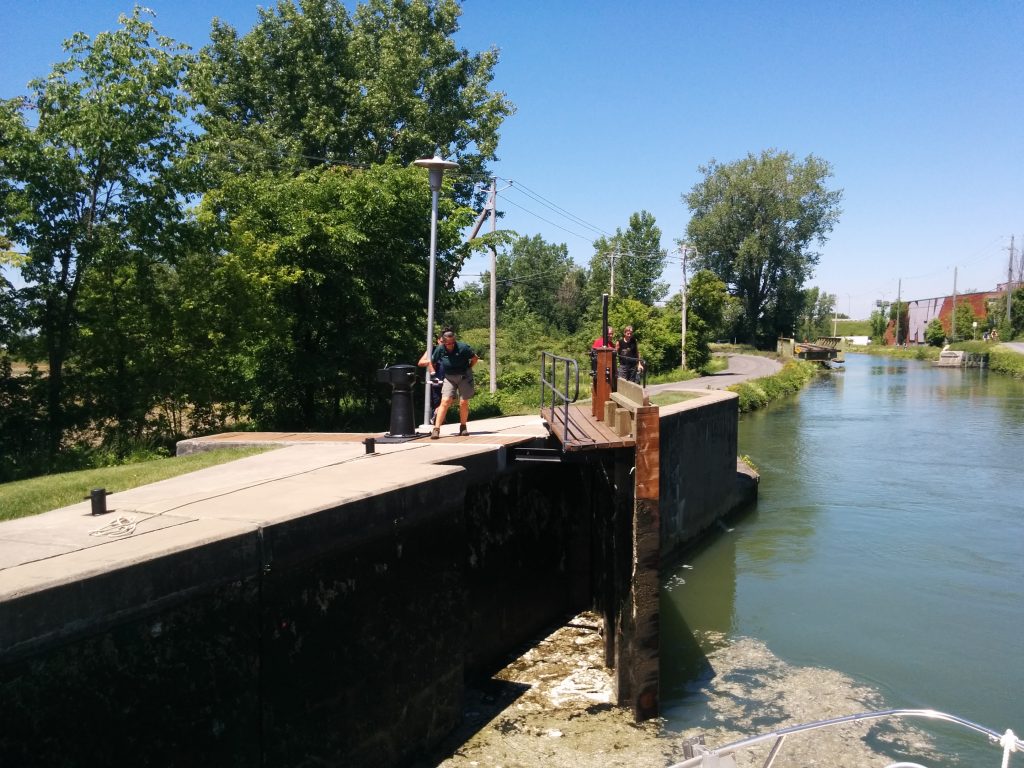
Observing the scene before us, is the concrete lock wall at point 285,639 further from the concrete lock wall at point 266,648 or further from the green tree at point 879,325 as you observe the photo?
the green tree at point 879,325

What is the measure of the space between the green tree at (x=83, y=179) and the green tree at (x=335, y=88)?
39.4ft

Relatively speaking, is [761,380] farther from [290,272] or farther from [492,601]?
[492,601]

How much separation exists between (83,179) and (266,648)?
35.0 feet

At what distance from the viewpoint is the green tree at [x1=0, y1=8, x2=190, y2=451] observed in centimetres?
1273

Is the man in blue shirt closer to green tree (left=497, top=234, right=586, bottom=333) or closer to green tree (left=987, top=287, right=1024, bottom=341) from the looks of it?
green tree (left=497, top=234, right=586, bottom=333)

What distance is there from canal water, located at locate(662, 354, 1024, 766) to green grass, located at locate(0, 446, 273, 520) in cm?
560

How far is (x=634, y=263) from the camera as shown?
66.0 m

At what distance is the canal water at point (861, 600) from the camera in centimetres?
888

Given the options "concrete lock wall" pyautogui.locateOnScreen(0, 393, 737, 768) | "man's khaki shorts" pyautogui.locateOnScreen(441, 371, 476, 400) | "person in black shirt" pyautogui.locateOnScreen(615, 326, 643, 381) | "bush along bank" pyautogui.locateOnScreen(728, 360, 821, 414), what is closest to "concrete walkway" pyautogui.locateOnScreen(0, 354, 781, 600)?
"concrete lock wall" pyautogui.locateOnScreen(0, 393, 737, 768)

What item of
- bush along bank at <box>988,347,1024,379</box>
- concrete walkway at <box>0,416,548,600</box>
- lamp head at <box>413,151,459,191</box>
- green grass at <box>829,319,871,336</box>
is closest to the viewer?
concrete walkway at <box>0,416,548,600</box>

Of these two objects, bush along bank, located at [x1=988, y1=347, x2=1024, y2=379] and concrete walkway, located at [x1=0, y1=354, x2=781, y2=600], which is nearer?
concrete walkway, located at [x1=0, y1=354, x2=781, y2=600]

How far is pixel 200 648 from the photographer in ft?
16.4

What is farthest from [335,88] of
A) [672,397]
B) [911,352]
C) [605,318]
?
[911,352]

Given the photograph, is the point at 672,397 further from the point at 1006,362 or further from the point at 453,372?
the point at 1006,362
